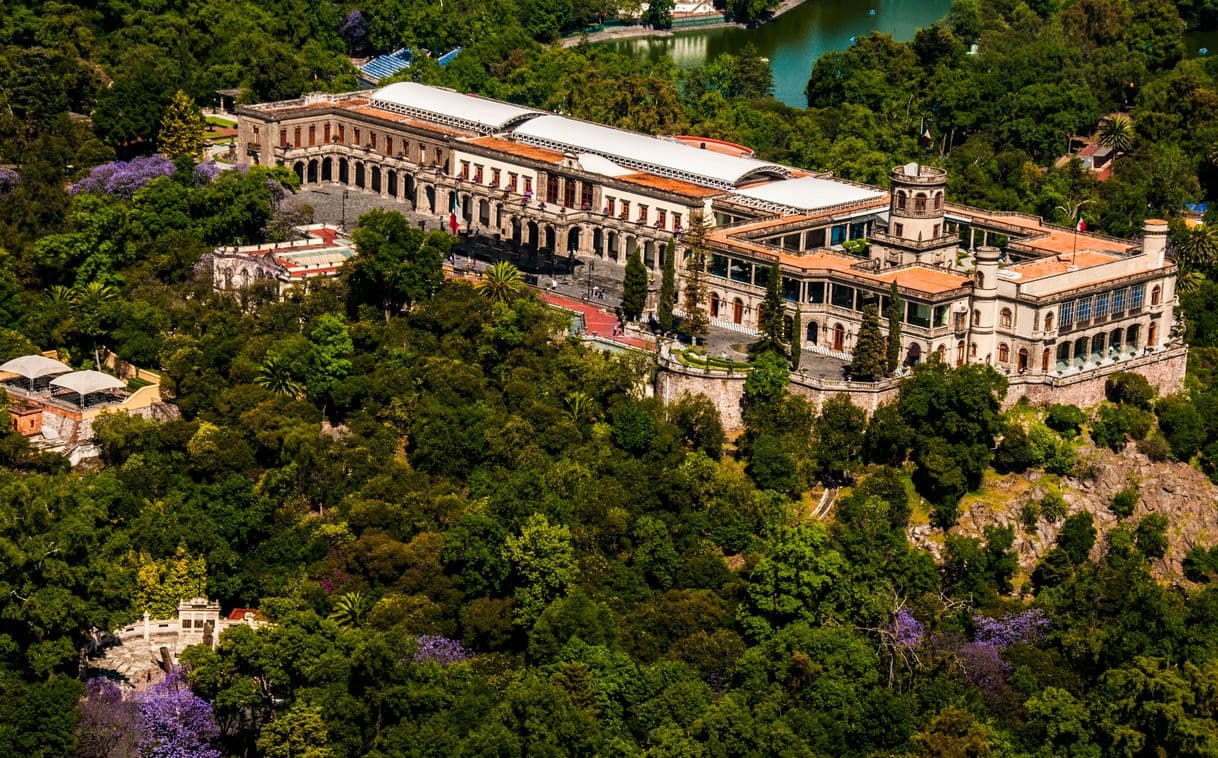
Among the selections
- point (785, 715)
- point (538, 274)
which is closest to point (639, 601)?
point (785, 715)

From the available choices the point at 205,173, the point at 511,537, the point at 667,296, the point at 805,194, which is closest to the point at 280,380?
the point at 511,537

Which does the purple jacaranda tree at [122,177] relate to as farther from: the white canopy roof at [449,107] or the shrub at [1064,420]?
the shrub at [1064,420]

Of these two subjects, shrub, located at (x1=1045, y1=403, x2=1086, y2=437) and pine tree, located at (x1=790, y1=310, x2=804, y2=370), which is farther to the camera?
pine tree, located at (x1=790, y1=310, x2=804, y2=370)

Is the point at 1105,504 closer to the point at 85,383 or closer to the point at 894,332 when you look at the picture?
the point at 894,332

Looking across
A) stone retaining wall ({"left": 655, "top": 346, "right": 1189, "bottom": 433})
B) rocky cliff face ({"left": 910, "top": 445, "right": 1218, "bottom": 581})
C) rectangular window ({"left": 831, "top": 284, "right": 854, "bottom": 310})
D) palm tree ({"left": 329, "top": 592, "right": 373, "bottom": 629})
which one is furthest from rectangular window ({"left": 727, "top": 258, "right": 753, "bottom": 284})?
palm tree ({"left": 329, "top": 592, "right": 373, "bottom": 629})

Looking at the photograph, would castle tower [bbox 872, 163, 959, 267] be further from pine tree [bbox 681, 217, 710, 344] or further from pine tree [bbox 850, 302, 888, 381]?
pine tree [bbox 850, 302, 888, 381]
